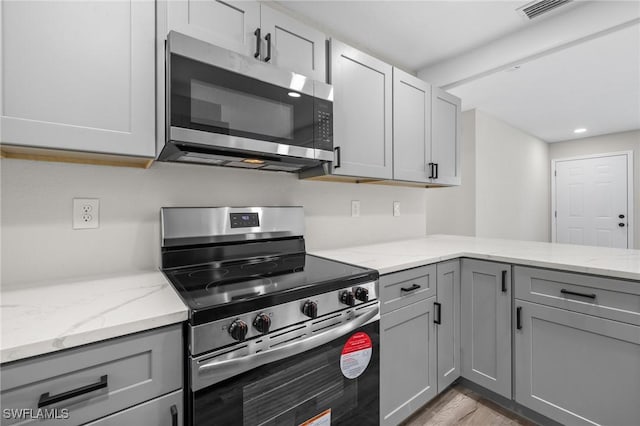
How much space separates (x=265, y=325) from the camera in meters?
0.91

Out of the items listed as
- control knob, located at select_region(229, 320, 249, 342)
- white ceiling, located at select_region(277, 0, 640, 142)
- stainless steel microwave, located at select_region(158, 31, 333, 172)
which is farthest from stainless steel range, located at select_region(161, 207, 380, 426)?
white ceiling, located at select_region(277, 0, 640, 142)

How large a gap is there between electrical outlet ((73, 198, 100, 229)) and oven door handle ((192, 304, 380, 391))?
2.78 feet

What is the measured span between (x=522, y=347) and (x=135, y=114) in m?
2.15

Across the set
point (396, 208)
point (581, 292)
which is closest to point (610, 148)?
point (396, 208)

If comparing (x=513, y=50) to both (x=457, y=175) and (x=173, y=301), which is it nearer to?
(x=457, y=175)

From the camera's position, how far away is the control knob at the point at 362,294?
1218 mm

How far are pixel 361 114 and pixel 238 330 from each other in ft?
4.66

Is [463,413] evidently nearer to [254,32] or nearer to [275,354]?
[275,354]

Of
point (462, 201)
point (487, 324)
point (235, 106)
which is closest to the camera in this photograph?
point (235, 106)

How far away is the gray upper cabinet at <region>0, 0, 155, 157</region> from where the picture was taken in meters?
0.90

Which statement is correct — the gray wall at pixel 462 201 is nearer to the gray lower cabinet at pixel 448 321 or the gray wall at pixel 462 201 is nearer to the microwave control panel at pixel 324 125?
the gray lower cabinet at pixel 448 321

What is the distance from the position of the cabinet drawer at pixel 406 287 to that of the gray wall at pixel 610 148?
17.7 ft

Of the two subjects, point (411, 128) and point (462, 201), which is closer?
point (411, 128)

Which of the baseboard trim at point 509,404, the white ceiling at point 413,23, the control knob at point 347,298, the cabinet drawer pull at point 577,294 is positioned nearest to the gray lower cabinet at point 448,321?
the baseboard trim at point 509,404
